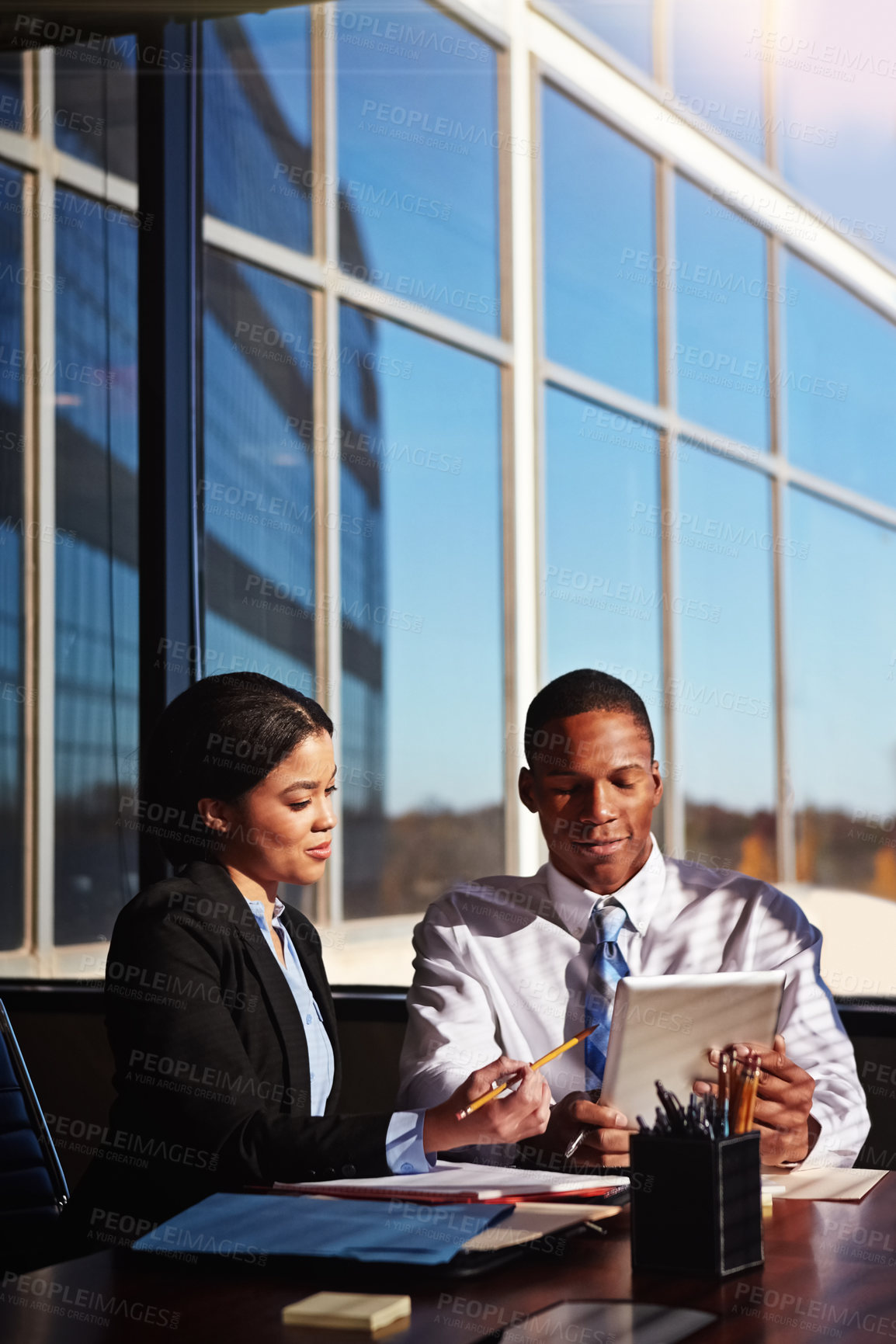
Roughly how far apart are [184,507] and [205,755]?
61.4 inches

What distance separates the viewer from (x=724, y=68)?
3318 mm

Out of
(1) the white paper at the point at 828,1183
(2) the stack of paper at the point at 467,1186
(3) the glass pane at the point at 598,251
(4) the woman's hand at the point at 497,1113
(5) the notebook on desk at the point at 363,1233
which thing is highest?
(3) the glass pane at the point at 598,251

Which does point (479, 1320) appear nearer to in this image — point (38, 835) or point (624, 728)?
point (624, 728)

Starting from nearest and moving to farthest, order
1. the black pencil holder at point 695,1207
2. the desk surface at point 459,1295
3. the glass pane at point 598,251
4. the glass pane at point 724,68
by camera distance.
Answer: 1. the desk surface at point 459,1295
2. the black pencil holder at point 695,1207
3. the glass pane at point 724,68
4. the glass pane at point 598,251

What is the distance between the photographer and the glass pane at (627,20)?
3.58 metres

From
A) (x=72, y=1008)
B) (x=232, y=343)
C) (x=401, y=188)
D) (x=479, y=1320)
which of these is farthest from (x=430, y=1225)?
(x=401, y=188)

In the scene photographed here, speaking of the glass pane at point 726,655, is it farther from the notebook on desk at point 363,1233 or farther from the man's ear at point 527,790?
the notebook on desk at point 363,1233

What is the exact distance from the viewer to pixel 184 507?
3307mm

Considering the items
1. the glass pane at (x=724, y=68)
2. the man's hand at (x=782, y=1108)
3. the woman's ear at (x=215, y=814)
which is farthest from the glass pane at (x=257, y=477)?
the man's hand at (x=782, y=1108)

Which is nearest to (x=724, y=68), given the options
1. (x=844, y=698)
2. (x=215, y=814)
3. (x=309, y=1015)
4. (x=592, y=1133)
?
(x=844, y=698)

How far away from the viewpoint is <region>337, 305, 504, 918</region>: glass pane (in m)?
4.91

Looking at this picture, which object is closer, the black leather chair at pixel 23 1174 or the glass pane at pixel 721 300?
the black leather chair at pixel 23 1174

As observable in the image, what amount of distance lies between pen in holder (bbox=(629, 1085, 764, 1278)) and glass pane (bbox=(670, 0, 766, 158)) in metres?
2.81

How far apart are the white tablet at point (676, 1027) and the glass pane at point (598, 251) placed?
8.70 ft
